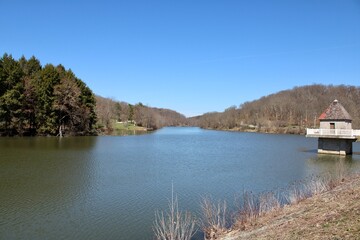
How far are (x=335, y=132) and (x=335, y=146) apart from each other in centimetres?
201

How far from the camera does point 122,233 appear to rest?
12031mm

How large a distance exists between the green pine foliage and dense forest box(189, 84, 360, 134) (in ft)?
251

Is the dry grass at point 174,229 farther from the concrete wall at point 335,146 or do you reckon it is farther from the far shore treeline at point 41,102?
the far shore treeline at point 41,102

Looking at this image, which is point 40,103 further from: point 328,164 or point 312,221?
point 312,221

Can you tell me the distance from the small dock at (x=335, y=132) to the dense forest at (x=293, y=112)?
72.5 m

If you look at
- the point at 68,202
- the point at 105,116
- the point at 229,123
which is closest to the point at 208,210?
the point at 68,202

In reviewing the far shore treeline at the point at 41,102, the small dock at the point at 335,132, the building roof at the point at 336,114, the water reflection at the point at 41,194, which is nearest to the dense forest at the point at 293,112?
the building roof at the point at 336,114

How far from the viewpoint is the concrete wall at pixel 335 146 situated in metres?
37.6

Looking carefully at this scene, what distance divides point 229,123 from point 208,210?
153527mm

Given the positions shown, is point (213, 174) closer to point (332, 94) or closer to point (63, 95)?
point (63, 95)

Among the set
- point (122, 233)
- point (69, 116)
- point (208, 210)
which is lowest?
point (122, 233)

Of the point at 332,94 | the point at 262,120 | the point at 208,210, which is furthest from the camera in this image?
the point at 332,94

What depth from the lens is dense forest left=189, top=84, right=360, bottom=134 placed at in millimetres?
131000

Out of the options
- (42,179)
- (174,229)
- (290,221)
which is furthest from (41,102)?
(290,221)
